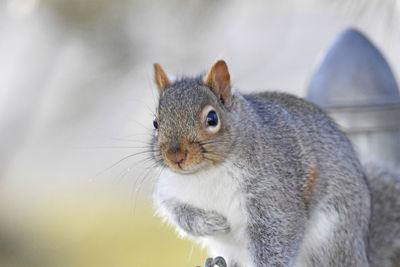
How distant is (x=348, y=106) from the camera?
106 inches

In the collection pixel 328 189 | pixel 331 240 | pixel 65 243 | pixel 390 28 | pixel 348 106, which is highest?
pixel 390 28

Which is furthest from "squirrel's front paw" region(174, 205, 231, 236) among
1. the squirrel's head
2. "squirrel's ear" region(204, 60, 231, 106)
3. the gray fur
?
"squirrel's ear" region(204, 60, 231, 106)

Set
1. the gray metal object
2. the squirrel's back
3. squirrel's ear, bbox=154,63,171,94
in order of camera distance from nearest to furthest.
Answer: squirrel's ear, bbox=154,63,171,94, the squirrel's back, the gray metal object

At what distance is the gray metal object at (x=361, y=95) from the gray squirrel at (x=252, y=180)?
2.27ft

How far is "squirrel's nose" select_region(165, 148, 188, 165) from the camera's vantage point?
155 cm

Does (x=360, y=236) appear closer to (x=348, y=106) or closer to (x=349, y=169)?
(x=349, y=169)

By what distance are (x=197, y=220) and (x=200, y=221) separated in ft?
0.05

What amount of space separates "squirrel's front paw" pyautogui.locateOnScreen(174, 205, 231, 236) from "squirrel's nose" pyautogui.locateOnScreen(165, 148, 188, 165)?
26 centimetres

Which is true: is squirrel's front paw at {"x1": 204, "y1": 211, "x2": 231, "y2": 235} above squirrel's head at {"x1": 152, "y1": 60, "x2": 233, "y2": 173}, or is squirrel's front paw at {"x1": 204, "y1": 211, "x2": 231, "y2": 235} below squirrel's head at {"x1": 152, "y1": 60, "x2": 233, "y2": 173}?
below

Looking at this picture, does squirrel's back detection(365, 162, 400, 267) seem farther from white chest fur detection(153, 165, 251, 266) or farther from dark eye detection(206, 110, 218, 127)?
dark eye detection(206, 110, 218, 127)

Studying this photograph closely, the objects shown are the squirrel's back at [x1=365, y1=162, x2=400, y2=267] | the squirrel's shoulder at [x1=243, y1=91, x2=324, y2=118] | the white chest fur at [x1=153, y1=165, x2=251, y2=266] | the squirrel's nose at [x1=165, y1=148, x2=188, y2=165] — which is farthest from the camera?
the squirrel's back at [x1=365, y1=162, x2=400, y2=267]

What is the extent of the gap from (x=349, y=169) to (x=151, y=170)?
621 millimetres

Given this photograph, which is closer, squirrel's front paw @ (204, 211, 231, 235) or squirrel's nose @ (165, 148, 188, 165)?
squirrel's nose @ (165, 148, 188, 165)

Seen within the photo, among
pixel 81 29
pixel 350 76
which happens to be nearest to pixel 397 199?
pixel 350 76
